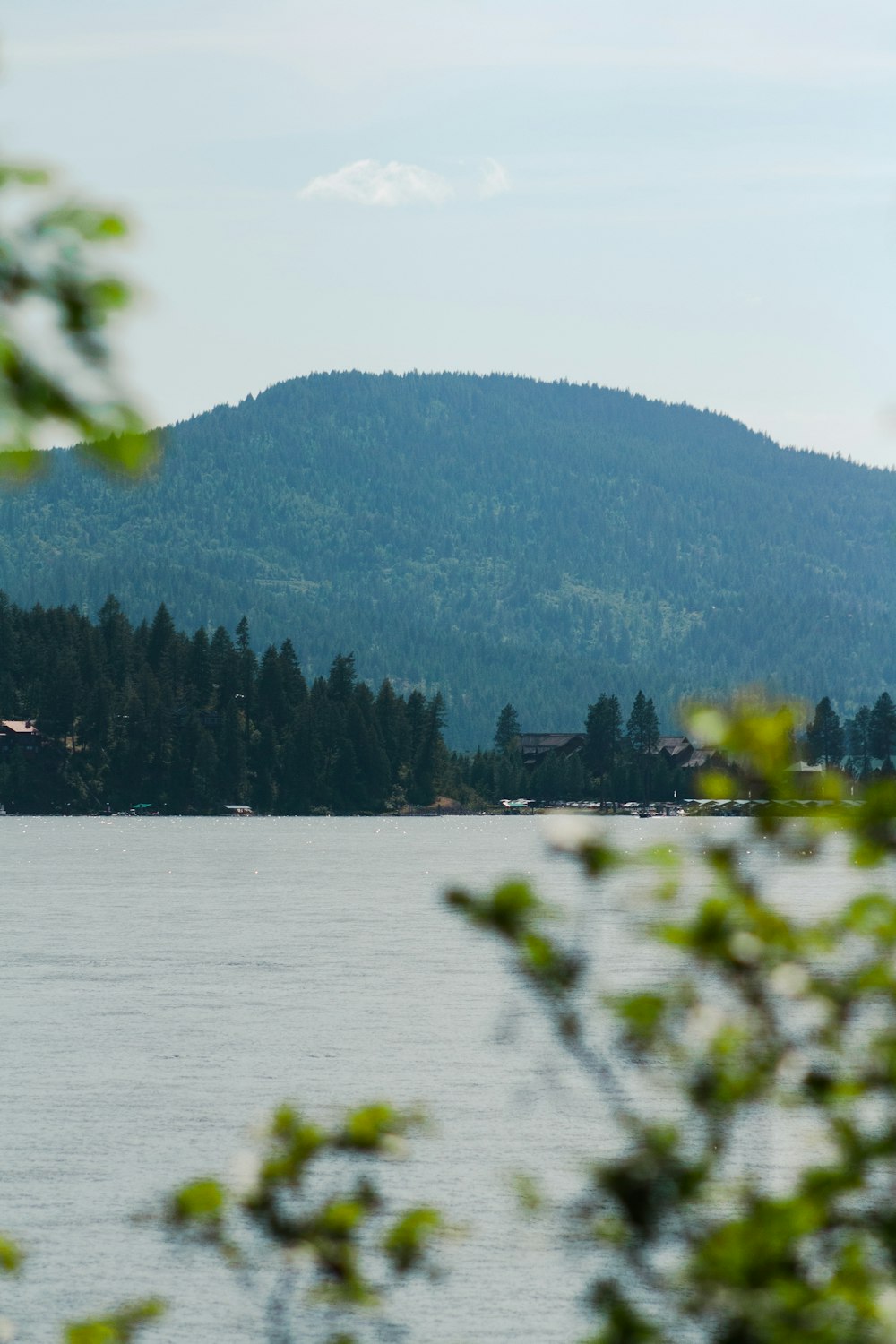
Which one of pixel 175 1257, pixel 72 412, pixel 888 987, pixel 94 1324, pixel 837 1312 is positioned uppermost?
pixel 72 412

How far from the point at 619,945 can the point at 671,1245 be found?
43743mm

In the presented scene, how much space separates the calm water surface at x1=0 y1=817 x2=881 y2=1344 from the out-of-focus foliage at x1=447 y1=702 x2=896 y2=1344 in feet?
0.44

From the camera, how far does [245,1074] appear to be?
1587 inches

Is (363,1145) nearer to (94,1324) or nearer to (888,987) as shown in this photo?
(94,1324)

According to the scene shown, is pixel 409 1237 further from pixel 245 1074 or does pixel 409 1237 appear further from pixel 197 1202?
pixel 245 1074

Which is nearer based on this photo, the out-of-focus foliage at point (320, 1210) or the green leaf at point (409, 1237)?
the out-of-focus foliage at point (320, 1210)

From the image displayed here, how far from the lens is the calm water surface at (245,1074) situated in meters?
25.0

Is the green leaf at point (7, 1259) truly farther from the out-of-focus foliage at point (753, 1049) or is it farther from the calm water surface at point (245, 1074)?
the out-of-focus foliage at point (753, 1049)

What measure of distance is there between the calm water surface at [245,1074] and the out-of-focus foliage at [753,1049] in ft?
0.44

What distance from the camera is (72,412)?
3064mm

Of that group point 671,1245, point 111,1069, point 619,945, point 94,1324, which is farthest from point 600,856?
point 619,945

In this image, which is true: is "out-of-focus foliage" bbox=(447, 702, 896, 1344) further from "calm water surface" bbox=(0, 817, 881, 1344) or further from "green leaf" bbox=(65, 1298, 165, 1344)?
"green leaf" bbox=(65, 1298, 165, 1344)

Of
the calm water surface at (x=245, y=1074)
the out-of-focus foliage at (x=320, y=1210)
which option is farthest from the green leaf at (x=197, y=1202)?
the calm water surface at (x=245, y=1074)

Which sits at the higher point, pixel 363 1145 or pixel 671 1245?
pixel 363 1145
